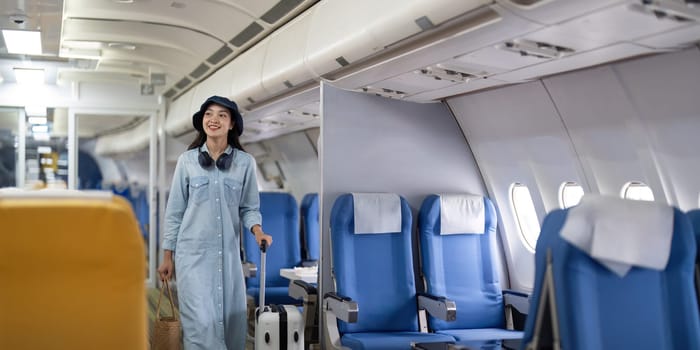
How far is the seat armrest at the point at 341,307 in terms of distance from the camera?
4.74 m

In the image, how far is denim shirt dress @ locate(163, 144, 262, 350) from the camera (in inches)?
179

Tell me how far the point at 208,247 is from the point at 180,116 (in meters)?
5.73

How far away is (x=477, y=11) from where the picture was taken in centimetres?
335

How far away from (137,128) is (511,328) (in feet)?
27.4

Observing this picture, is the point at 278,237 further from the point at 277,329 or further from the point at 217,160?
the point at 217,160

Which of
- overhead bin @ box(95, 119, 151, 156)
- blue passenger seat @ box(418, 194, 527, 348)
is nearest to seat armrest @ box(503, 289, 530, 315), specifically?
blue passenger seat @ box(418, 194, 527, 348)

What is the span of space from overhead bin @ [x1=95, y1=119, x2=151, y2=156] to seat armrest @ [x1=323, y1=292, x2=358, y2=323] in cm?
715

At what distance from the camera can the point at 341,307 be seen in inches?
190

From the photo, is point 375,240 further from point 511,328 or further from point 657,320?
point 657,320

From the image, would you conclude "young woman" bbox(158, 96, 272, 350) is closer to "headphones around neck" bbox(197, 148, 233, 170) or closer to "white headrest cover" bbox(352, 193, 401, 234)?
"headphones around neck" bbox(197, 148, 233, 170)

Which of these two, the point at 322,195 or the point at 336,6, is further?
the point at 322,195

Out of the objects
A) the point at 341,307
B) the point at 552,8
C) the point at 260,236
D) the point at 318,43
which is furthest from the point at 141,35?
the point at 552,8

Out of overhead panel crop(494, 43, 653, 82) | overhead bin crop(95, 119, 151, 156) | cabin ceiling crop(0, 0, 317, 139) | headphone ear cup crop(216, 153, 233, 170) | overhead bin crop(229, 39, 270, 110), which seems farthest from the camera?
overhead bin crop(95, 119, 151, 156)

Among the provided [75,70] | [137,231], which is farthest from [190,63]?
[137,231]
